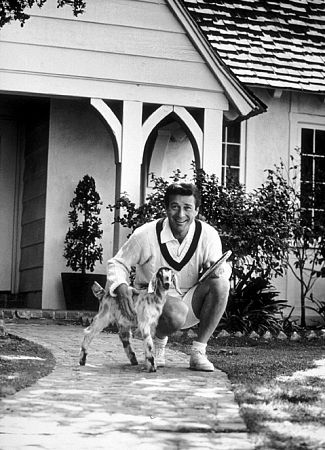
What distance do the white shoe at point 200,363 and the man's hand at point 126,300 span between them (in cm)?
59

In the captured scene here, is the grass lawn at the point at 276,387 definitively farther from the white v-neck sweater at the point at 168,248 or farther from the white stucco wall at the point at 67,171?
the white stucco wall at the point at 67,171

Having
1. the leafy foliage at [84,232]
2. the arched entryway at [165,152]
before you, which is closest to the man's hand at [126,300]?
the leafy foliage at [84,232]

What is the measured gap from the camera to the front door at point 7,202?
14.1m

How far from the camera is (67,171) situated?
13.3m

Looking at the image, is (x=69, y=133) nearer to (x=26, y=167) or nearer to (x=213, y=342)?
(x=26, y=167)

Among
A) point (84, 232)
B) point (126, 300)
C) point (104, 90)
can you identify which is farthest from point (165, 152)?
point (126, 300)

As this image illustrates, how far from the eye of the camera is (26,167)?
14.1 m

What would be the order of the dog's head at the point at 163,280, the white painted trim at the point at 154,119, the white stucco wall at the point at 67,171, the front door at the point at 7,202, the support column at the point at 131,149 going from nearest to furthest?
the dog's head at the point at 163,280
the support column at the point at 131,149
the white painted trim at the point at 154,119
the white stucco wall at the point at 67,171
the front door at the point at 7,202

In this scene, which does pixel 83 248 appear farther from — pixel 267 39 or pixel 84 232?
pixel 267 39

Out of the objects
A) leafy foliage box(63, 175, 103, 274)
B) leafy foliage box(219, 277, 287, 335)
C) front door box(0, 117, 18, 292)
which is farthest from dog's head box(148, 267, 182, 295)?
front door box(0, 117, 18, 292)

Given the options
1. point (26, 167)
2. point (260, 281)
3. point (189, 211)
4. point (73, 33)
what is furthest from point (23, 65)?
point (189, 211)

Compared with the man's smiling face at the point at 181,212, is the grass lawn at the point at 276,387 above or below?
below

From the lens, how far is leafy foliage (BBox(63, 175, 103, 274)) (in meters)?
12.9

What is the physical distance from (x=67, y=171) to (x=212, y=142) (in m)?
2.20
